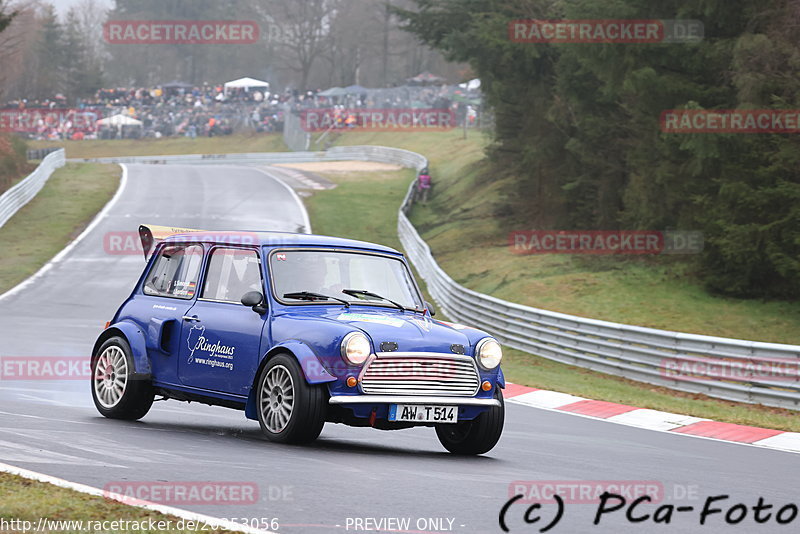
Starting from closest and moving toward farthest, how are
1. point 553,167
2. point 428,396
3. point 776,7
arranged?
1. point 428,396
2. point 776,7
3. point 553,167

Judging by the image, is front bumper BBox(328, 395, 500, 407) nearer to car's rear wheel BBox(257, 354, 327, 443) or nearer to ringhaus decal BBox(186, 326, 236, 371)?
car's rear wheel BBox(257, 354, 327, 443)

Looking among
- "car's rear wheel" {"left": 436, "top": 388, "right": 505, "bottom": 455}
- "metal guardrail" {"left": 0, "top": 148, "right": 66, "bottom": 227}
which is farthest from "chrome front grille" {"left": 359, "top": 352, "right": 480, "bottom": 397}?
"metal guardrail" {"left": 0, "top": 148, "right": 66, "bottom": 227}

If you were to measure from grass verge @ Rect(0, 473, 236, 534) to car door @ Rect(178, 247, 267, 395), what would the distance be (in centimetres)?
297

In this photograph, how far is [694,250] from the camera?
31.3 meters

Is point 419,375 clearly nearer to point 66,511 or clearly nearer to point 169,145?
point 66,511

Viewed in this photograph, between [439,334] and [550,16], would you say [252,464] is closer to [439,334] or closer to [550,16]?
[439,334]

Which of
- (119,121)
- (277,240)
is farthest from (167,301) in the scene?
(119,121)

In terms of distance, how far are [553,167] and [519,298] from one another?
11549 mm

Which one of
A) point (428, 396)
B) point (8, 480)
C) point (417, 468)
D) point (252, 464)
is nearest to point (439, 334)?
point (428, 396)

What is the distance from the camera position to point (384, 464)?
8922 millimetres

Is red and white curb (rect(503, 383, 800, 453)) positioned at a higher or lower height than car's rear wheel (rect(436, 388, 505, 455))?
lower

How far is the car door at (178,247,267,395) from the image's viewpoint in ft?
32.7

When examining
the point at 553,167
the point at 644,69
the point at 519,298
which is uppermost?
the point at 644,69

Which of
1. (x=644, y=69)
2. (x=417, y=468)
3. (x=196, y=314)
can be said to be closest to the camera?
(x=417, y=468)
